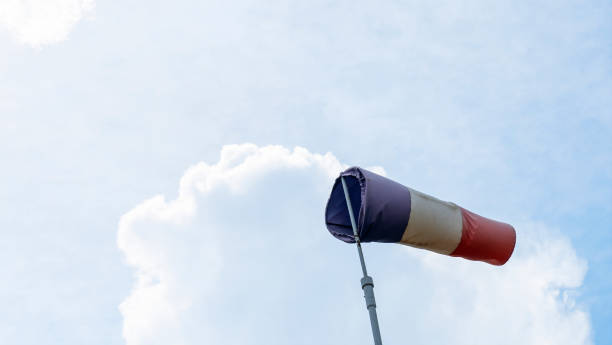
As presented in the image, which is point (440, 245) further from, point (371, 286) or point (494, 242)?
point (371, 286)

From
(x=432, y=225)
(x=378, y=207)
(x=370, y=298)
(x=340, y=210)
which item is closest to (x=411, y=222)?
(x=432, y=225)

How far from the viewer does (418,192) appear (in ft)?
73.9

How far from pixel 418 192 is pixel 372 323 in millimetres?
6000

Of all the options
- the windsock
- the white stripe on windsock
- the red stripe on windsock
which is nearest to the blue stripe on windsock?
the windsock

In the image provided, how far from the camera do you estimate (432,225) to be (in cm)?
2239

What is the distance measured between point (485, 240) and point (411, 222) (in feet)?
11.8

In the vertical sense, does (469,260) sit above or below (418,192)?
below

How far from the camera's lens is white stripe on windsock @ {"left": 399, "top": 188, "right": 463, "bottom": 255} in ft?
72.5

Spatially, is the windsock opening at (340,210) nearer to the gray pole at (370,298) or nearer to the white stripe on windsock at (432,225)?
the white stripe on windsock at (432,225)

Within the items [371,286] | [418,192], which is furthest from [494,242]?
[371,286]

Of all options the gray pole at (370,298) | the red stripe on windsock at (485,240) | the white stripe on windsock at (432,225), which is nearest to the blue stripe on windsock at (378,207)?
the white stripe on windsock at (432,225)

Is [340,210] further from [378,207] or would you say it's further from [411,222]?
[411,222]

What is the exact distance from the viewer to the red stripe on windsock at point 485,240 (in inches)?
921

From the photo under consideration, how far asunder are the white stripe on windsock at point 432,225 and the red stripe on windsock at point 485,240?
0.38m
